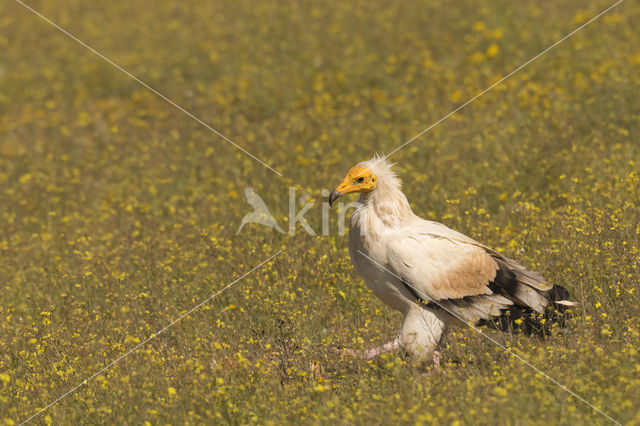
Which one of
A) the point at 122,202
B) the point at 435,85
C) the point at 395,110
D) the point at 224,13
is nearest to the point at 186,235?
the point at 122,202

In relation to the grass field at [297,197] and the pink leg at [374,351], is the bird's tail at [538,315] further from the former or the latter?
the pink leg at [374,351]

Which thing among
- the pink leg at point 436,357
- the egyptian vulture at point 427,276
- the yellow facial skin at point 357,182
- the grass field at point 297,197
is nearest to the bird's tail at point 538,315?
the egyptian vulture at point 427,276

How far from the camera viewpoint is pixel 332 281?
7.57 m

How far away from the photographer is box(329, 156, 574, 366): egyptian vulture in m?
6.20

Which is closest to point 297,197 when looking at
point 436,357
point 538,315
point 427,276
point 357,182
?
point 357,182

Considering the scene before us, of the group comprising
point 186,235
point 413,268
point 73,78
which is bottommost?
point 73,78

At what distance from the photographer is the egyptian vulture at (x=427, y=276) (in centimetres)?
620

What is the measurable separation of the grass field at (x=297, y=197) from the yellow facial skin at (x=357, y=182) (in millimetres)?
1073

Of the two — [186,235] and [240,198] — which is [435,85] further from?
[186,235]

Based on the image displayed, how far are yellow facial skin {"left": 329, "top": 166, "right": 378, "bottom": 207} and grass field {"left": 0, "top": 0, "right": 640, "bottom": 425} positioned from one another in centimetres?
107

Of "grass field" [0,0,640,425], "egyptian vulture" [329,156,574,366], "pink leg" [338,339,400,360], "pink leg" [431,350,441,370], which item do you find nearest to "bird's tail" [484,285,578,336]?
"egyptian vulture" [329,156,574,366]

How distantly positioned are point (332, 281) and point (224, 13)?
11260 millimetres

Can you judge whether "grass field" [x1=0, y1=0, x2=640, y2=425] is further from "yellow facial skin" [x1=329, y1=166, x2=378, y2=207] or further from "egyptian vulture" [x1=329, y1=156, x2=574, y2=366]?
"yellow facial skin" [x1=329, y1=166, x2=378, y2=207]

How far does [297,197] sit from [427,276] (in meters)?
3.87
